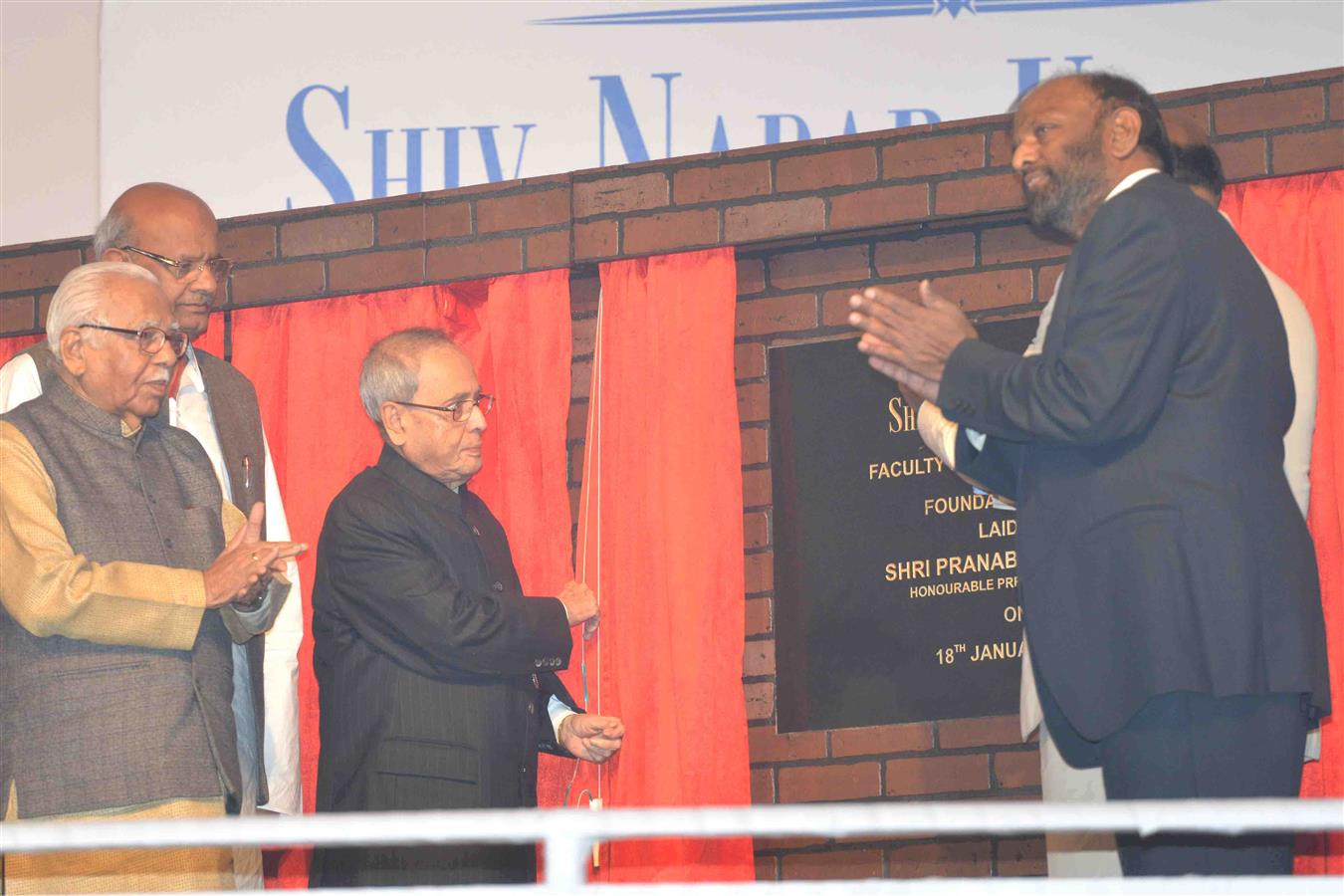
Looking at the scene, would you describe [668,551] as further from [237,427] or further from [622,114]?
[622,114]

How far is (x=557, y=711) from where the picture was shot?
3547mm

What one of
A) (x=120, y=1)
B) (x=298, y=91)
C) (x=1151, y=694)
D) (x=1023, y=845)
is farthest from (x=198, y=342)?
(x=1151, y=694)

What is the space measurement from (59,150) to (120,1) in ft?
1.49

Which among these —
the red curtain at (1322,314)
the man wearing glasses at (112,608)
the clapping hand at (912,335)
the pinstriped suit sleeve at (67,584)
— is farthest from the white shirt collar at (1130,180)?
the pinstriped suit sleeve at (67,584)

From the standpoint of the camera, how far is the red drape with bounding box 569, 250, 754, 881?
3736mm

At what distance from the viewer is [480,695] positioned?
3.28 m

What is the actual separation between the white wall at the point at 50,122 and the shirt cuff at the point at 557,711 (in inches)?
96.9

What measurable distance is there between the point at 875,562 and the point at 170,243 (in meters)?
1.51

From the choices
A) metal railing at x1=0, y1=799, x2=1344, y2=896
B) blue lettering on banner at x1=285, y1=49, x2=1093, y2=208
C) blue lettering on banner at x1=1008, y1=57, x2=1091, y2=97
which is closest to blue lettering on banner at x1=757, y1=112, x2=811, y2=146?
blue lettering on banner at x1=285, y1=49, x2=1093, y2=208

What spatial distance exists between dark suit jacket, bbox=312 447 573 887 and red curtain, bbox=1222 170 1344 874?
55.5 inches

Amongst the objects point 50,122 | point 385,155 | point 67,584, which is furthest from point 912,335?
point 50,122

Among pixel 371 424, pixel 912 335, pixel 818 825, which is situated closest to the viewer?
pixel 818 825

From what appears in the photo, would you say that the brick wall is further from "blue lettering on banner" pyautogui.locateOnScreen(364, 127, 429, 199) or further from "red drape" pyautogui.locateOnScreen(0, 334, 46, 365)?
"blue lettering on banner" pyautogui.locateOnScreen(364, 127, 429, 199)

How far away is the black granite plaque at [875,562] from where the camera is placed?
3715 millimetres
